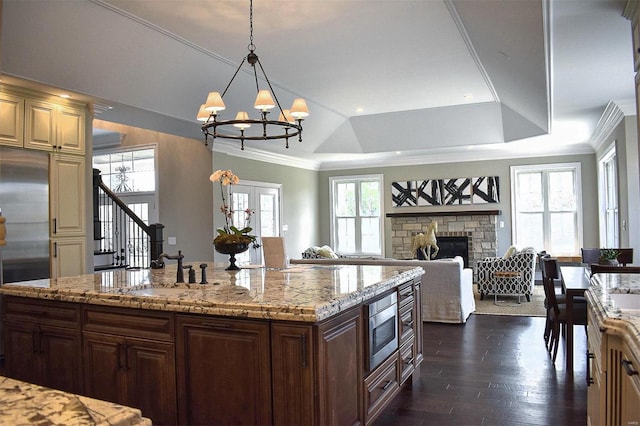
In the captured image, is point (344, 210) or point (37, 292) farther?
point (344, 210)

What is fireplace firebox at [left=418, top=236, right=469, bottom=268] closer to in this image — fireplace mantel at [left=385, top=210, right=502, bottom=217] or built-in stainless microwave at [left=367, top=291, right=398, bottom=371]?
fireplace mantel at [left=385, top=210, right=502, bottom=217]

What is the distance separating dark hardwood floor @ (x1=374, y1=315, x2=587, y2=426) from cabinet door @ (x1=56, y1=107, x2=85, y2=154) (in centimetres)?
440

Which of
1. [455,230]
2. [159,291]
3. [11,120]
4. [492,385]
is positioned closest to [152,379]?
[159,291]

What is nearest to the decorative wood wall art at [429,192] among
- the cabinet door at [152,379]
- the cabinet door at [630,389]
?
the cabinet door at [152,379]

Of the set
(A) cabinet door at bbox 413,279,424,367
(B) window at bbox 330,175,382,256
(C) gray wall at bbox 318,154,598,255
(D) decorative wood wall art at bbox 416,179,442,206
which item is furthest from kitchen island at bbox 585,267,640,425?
(B) window at bbox 330,175,382,256

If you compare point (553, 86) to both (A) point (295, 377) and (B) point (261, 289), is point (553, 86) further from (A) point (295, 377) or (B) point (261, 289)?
(A) point (295, 377)

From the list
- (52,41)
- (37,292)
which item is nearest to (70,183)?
(52,41)

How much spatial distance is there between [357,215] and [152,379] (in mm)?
9595

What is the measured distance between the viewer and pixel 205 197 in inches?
333

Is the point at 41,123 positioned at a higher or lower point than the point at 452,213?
higher

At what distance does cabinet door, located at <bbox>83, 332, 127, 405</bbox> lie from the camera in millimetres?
2900

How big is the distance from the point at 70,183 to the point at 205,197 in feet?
9.75

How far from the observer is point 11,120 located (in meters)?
5.02

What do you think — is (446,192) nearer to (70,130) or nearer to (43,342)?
(70,130)
